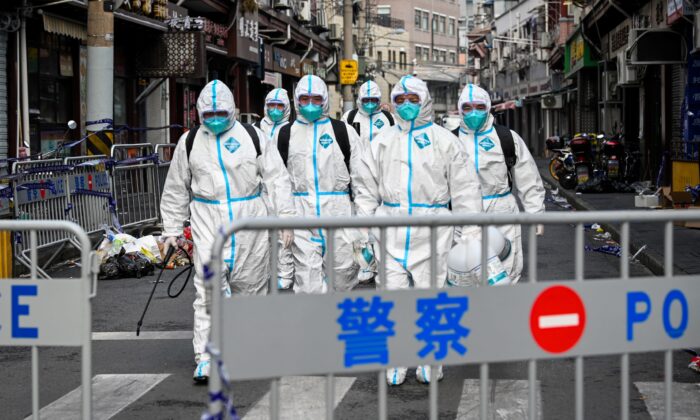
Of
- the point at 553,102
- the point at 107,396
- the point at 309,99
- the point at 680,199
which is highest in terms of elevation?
the point at 553,102

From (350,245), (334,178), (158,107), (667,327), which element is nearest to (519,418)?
(667,327)

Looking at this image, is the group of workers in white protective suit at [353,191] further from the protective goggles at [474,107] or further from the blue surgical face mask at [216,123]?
the protective goggles at [474,107]

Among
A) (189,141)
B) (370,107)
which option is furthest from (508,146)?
(370,107)

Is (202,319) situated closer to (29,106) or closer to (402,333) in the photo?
(402,333)

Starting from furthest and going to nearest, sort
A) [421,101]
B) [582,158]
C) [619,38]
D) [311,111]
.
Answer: [619,38], [582,158], [311,111], [421,101]

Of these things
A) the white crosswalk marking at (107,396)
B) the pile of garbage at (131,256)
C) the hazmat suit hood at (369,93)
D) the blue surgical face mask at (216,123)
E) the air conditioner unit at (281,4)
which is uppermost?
the air conditioner unit at (281,4)

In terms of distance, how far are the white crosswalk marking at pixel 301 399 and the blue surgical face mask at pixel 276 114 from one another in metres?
5.75

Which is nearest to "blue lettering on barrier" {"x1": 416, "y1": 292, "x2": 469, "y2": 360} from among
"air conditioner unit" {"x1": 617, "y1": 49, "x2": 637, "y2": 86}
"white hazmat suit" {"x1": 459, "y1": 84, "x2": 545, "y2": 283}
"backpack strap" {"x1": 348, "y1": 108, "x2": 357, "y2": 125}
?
"white hazmat suit" {"x1": 459, "y1": 84, "x2": 545, "y2": 283}

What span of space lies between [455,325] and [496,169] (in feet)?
14.7

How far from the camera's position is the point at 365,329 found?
4.07 m

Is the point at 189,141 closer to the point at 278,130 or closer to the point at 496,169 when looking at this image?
the point at 278,130

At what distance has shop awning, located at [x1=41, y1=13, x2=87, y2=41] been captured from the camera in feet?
55.0

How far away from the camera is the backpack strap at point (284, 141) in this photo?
9.24 meters

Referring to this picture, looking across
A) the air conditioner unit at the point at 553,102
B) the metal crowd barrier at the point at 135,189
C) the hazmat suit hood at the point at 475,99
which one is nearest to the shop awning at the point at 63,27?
the metal crowd barrier at the point at 135,189
